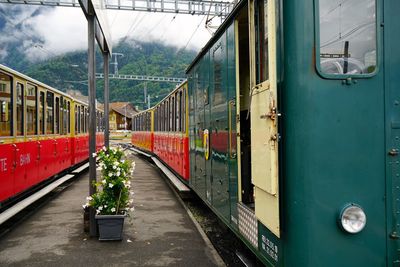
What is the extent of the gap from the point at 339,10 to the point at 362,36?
0.85ft

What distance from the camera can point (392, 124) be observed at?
3.23 metres

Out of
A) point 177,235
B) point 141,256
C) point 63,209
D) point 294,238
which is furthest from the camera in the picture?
point 63,209

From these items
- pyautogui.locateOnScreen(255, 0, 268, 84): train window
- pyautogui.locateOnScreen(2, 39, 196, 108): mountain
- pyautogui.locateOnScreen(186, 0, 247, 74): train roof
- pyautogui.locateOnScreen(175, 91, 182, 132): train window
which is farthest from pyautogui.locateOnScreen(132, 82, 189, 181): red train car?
pyautogui.locateOnScreen(2, 39, 196, 108): mountain

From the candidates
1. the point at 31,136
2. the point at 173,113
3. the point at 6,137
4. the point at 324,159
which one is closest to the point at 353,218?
the point at 324,159

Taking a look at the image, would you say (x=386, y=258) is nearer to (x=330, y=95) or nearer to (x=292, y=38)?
(x=330, y=95)

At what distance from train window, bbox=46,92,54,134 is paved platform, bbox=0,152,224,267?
2.33 metres

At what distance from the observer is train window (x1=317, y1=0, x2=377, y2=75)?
3215 mm

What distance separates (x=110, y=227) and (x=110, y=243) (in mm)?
226

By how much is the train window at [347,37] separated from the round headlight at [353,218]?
0.96m

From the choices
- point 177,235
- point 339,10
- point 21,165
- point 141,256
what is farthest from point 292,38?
point 21,165

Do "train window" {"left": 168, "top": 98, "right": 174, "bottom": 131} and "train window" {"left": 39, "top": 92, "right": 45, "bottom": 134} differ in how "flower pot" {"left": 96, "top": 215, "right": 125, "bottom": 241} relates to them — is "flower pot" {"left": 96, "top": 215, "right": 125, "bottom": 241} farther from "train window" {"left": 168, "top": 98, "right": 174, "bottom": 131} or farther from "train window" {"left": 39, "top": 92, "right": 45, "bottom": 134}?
"train window" {"left": 168, "top": 98, "right": 174, "bottom": 131}

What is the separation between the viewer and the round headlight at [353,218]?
3084mm

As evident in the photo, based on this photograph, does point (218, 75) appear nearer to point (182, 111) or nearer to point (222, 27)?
point (222, 27)

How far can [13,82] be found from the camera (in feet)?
25.5
